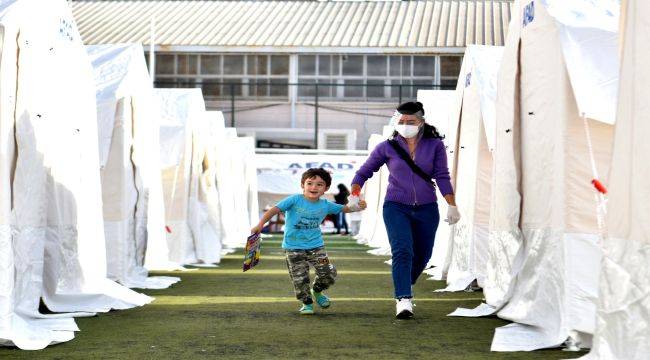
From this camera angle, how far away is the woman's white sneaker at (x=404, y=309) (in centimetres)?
940

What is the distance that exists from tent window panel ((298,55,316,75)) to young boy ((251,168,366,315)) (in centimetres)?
3314

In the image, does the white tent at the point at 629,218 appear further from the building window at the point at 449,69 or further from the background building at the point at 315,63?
the building window at the point at 449,69

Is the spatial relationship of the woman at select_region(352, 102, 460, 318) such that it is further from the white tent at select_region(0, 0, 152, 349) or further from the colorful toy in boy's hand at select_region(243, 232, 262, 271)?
the white tent at select_region(0, 0, 152, 349)

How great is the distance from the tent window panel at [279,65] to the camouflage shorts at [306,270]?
109ft

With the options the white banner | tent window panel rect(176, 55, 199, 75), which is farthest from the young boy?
tent window panel rect(176, 55, 199, 75)

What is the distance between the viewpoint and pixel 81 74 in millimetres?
11172

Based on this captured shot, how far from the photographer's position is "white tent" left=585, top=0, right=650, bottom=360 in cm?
596

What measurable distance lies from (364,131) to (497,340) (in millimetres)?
34224

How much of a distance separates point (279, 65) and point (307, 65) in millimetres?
1089

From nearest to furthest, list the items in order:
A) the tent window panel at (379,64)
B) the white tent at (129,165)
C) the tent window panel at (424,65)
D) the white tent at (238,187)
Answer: the white tent at (129,165), the white tent at (238,187), the tent window panel at (424,65), the tent window panel at (379,64)

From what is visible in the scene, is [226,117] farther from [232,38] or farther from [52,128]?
[52,128]

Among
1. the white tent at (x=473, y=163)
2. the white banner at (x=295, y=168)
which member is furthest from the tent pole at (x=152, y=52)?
the white tent at (x=473, y=163)

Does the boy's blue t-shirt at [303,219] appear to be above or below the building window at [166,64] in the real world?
below

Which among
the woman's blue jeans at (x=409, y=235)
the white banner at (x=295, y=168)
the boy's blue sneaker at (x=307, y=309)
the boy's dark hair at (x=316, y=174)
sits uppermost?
the boy's dark hair at (x=316, y=174)
